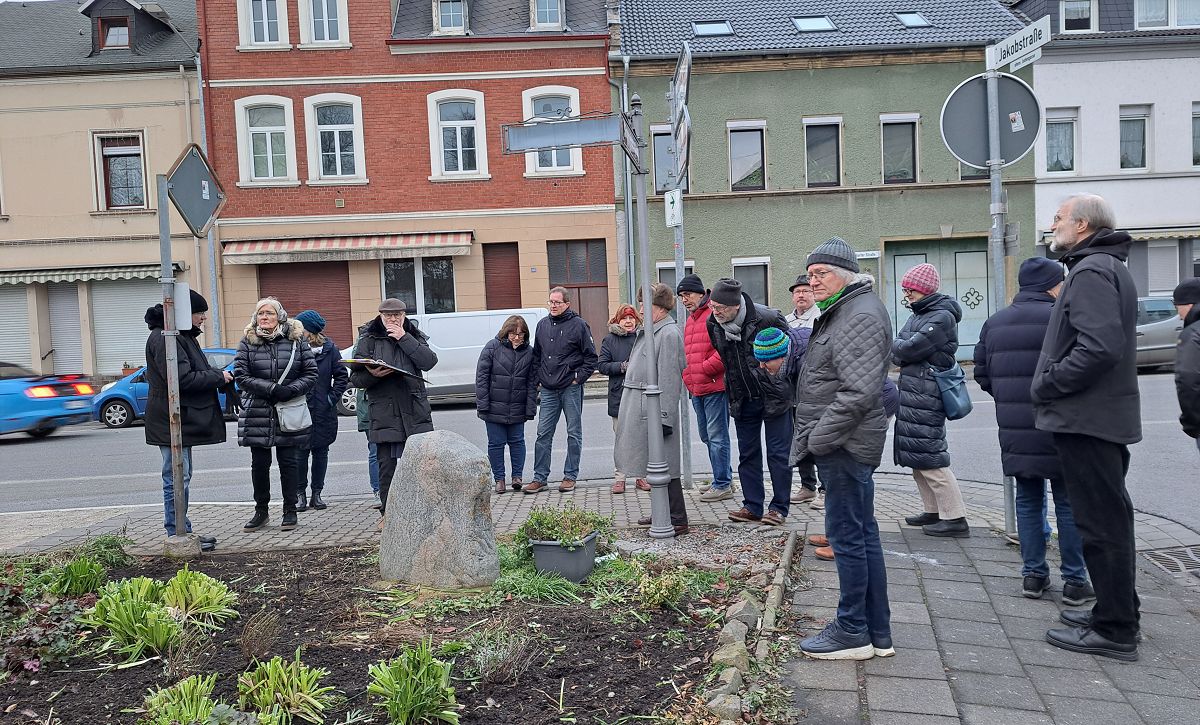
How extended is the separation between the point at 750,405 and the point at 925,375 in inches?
51.5

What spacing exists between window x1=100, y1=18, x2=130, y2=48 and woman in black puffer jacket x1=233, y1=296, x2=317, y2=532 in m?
20.5

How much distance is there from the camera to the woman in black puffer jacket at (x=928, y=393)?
6070 mm

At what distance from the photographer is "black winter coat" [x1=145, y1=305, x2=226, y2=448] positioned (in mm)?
6699

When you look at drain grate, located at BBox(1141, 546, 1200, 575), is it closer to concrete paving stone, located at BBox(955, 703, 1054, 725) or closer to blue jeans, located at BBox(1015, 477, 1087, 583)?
blue jeans, located at BBox(1015, 477, 1087, 583)

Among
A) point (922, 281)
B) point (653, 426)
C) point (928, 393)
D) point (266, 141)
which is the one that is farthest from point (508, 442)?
point (266, 141)

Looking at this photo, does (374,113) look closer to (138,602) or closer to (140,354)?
(140,354)

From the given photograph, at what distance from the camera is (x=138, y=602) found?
4125mm

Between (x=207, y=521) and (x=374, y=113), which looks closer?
(x=207, y=521)

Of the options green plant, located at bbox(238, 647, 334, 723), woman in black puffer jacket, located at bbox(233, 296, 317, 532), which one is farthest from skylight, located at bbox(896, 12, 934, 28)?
green plant, located at bbox(238, 647, 334, 723)

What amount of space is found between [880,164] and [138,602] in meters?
22.7

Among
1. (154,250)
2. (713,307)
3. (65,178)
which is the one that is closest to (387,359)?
(713,307)

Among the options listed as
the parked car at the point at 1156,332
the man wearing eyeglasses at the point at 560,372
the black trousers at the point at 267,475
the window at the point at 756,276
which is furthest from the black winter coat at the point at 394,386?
the window at the point at 756,276

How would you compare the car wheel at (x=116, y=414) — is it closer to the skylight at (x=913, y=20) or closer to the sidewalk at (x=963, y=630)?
the sidewalk at (x=963, y=630)

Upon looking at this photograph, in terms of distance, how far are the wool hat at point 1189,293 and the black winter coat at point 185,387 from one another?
690 cm
